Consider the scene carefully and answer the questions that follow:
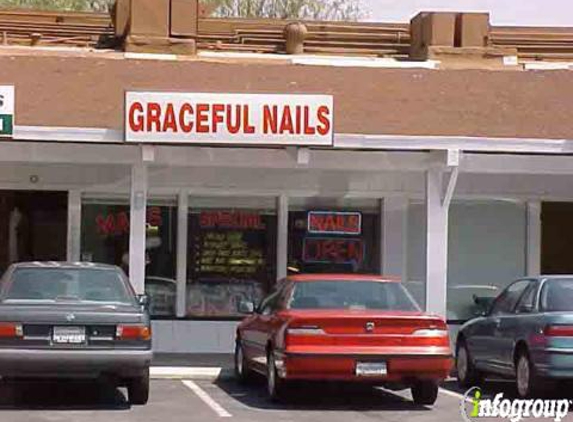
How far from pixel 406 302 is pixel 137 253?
205 inches

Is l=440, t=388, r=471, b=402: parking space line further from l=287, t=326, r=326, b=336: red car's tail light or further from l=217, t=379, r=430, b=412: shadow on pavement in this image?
l=287, t=326, r=326, b=336: red car's tail light

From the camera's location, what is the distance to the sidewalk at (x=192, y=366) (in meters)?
16.9

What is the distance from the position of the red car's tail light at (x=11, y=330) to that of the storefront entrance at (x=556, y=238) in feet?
38.3

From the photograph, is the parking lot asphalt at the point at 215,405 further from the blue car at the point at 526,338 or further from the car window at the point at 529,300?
the car window at the point at 529,300

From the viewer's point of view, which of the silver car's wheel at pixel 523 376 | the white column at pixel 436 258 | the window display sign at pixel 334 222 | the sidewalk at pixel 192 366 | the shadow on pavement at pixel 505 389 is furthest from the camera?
the window display sign at pixel 334 222

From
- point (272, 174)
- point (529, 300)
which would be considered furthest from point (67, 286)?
point (272, 174)

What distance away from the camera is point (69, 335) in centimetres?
1262

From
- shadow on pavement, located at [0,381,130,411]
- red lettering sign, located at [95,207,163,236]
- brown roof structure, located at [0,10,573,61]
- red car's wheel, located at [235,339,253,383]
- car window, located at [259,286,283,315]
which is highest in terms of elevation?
brown roof structure, located at [0,10,573,61]

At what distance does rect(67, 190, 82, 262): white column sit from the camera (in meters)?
20.3

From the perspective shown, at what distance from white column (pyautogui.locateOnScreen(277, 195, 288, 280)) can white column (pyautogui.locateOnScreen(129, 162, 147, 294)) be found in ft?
10.9

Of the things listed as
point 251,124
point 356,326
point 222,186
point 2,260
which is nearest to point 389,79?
point 251,124

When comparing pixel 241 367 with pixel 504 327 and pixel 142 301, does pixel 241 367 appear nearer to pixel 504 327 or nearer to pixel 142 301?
pixel 142 301

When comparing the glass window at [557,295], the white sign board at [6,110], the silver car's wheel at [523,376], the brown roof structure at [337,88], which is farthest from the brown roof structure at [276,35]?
the silver car's wheel at [523,376]

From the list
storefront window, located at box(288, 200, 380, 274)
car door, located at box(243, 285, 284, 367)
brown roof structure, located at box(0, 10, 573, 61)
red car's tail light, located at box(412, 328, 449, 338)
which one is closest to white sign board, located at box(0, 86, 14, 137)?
brown roof structure, located at box(0, 10, 573, 61)
